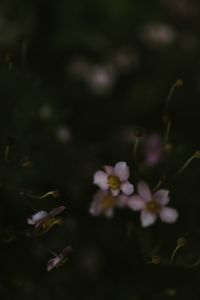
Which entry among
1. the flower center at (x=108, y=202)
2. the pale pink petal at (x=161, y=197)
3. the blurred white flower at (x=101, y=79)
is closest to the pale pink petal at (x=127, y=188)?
the pale pink petal at (x=161, y=197)

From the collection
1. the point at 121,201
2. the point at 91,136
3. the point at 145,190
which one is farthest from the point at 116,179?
the point at 91,136

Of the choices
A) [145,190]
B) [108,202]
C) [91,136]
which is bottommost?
[91,136]

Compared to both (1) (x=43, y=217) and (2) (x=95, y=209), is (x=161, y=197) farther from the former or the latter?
(1) (x=43, y=217)

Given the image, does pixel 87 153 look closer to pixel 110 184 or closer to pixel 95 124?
pixel 95 124

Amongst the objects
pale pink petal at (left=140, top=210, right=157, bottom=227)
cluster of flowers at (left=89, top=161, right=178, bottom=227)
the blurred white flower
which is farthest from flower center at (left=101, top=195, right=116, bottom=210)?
the blurred white flower

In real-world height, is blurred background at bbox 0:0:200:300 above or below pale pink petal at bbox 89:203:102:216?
below

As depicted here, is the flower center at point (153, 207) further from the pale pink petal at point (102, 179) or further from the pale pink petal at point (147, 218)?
the pale pink petal at point (102, 179)

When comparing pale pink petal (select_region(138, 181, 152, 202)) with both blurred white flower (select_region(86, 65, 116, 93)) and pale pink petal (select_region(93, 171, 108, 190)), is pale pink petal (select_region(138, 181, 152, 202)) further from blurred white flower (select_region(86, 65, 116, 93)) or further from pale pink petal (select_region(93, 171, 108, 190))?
blurred white flower (select_region(86, 65, 116, 93))

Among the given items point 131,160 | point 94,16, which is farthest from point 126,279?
point 94,16
